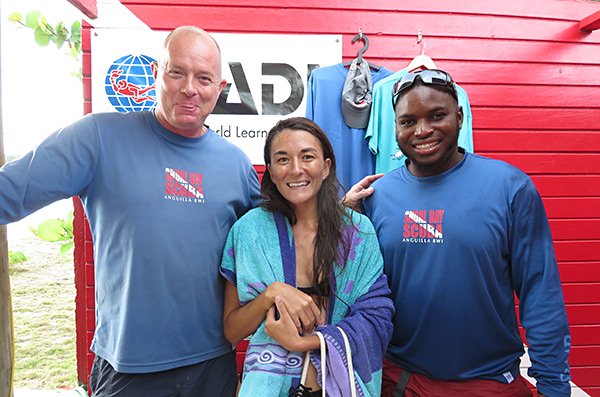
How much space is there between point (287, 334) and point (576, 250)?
283 cm

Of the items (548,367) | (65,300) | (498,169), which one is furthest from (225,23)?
(65,300)

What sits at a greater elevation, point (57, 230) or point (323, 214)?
point (323, 214)

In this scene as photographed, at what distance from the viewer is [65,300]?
18.9 feet

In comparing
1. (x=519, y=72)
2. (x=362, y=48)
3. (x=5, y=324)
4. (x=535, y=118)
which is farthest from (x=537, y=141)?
(x=5, y=324)

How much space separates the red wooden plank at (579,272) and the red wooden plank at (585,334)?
353 millimetres

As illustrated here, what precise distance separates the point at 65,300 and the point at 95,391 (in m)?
4.86

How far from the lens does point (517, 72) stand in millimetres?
3086

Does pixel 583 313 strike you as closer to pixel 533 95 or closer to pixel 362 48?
pixel 533 95

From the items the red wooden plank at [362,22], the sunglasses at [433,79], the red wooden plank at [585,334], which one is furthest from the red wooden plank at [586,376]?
the sunglasses at [433,79]

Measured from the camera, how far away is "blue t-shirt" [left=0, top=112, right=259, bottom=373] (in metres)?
1.51

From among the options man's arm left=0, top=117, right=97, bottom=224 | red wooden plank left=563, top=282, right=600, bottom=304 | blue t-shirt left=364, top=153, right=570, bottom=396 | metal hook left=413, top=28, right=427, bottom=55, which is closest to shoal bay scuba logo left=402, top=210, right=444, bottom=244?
blue t-shirt left=364, top=153, right=570, bottom=396

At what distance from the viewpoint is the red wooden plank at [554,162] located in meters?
3.11

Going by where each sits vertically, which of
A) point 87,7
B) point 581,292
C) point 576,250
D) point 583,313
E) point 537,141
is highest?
point 87,7

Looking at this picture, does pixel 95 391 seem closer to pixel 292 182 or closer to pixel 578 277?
pixel 292 182
